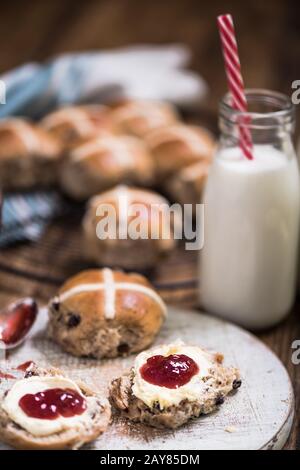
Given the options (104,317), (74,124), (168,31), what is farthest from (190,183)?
(168,31)

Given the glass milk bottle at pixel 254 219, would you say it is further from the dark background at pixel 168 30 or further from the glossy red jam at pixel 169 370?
the dark background at pixel 168 30

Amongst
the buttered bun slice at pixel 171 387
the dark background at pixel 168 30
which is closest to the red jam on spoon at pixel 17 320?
the buttered bun slice at pixel 171 387

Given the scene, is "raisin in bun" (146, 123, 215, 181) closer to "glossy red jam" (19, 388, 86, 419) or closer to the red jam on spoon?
the red jam on spoon

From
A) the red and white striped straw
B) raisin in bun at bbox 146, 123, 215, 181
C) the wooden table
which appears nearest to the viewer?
the red and white striped straw

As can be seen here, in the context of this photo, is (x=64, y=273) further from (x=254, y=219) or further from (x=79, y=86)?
(x=79, y=86)

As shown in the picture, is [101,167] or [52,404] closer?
[52,404]

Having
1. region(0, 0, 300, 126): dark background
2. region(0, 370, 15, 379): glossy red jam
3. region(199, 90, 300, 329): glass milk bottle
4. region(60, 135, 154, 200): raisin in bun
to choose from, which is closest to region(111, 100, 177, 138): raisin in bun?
region(60, 135, 154, 200): raisin in bun
